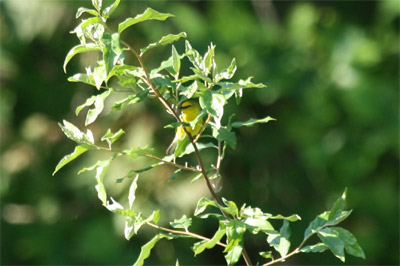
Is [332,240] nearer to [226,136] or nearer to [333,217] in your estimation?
[333,217]

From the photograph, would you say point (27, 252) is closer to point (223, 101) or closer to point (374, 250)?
point (374, 250)

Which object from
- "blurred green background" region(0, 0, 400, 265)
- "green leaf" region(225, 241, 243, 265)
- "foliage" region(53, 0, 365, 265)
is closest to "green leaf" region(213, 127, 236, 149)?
"foliage" region(53, 0, 365, 265)

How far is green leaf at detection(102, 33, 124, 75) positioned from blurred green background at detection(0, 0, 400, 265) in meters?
2.42

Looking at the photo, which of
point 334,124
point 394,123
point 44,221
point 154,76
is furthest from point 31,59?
point 154,76

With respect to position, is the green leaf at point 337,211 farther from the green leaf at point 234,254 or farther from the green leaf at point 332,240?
the green leaf at point 234,254

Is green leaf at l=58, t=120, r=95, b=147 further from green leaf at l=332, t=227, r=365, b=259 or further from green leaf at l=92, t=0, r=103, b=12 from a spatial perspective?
green leaf at l=332, t=227, r=365, b=259

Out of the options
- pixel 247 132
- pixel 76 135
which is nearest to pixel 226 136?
pixel 76 135

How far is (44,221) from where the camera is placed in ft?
11.7

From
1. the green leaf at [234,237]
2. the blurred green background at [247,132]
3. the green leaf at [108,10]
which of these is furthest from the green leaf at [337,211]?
the blurred green background at [247,132]

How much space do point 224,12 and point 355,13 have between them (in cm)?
76

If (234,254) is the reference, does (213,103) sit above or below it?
above

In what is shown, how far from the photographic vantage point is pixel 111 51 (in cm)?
73

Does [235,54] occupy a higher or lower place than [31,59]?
higher

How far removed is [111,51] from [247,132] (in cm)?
288
